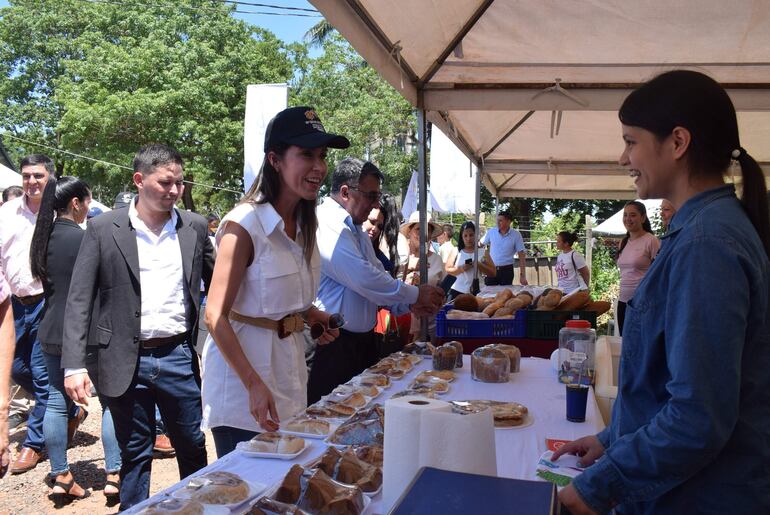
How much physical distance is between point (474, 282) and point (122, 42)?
77.3 feet

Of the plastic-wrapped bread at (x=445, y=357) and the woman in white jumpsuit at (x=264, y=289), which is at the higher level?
the woman in white jumpsuit at (x=264, y=289)

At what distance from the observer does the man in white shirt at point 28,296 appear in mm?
4609

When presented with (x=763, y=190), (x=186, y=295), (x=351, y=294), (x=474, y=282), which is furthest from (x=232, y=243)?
(x=474, y=282)

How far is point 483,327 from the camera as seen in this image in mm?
3883

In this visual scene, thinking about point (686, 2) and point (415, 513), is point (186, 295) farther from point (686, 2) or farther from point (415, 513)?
Result: point (686, 2)

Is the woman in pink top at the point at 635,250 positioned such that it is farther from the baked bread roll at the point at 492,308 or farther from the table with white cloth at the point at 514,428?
the table with white cloth at the point at 514,428

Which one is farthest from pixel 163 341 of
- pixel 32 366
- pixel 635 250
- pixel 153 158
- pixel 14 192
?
pixel 635 250

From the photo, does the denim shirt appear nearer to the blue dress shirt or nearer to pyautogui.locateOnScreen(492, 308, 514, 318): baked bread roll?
pyautogui.locateOnScreen(492, 308, 514, 318): baked bread roll

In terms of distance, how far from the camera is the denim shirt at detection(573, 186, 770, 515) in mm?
1138

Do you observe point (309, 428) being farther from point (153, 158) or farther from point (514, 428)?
point (153, 158)

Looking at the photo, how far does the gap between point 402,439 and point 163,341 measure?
6.51ft

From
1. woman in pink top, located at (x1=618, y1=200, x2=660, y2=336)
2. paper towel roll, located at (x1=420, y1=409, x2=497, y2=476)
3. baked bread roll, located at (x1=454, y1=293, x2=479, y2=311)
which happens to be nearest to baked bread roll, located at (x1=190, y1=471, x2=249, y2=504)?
paper towel roll, located at (x1=420, y1=409, x2=497, y2=476)

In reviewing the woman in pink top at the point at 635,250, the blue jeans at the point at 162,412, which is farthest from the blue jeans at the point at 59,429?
the woman in pink top at the point at 635,250

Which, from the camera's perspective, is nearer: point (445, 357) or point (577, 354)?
point (577, 354)
